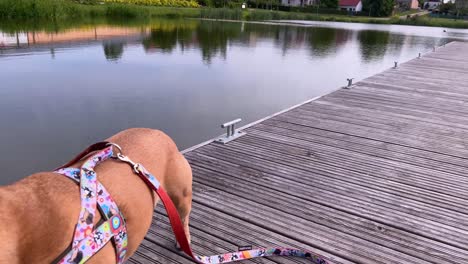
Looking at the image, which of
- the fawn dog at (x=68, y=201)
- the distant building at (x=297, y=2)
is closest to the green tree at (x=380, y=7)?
the distant building at (x=297, y=2)

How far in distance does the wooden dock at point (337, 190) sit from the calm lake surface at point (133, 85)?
3.22 metres

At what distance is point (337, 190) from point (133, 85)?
9750 mm

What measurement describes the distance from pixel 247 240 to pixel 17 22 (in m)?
28.6

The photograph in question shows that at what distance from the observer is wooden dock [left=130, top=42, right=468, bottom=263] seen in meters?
3.09

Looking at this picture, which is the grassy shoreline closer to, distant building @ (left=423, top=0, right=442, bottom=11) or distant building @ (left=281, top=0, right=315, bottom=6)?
distant building @ (left=281, top=0, right=315, bottom=6)

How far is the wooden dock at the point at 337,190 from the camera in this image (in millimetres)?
3094

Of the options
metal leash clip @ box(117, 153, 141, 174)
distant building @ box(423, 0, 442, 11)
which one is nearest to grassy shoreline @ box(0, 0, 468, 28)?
metal leash clip @ box(117, 153, 141, 174)

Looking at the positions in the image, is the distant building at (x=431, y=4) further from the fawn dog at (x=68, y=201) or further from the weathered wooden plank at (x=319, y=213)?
the fawn dog at (x=68, y=201)

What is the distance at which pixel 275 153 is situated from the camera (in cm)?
500

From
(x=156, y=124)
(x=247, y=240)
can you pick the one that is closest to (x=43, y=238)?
(x=247, y=240)

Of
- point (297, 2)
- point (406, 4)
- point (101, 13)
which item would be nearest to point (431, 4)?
point (406, 4)

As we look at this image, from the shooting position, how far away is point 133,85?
1237cm

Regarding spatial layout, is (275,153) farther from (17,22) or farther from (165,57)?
(17,22)

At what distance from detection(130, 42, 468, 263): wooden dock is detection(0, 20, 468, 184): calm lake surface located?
10.6 ft
